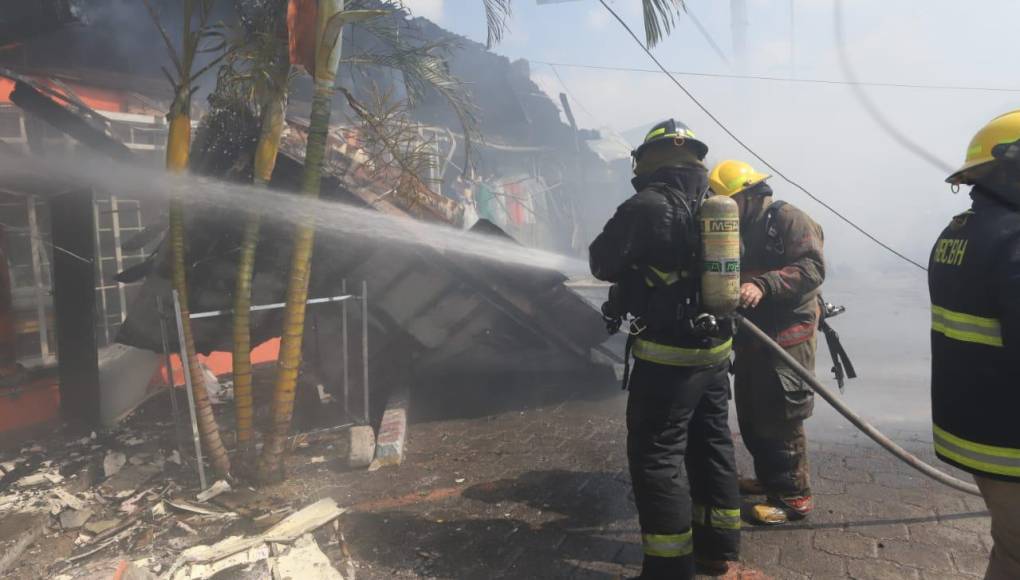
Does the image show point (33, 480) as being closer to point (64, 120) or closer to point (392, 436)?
point (392, 436)

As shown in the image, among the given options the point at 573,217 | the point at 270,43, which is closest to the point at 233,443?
the point at 270,43

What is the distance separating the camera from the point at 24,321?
21.3 feet

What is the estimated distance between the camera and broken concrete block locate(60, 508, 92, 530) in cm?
418

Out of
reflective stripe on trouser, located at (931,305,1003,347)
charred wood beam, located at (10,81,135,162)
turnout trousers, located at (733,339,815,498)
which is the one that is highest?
charred wood beam, located at (10,81,135,162)

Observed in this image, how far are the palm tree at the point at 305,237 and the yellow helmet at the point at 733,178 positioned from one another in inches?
105

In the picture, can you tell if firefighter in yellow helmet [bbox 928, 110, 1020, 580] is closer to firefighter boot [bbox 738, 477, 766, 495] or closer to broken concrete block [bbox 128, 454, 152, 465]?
firefighter boot [bbox 738, 477, 766, 495]

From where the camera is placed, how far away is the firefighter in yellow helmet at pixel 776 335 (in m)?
3.47

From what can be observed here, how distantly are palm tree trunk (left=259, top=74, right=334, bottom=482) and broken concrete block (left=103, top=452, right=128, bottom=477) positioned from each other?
1540mm

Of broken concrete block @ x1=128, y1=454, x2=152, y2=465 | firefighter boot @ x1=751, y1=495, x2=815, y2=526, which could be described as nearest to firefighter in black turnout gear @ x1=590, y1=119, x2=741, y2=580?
firefighter boot @ x1=751, y1=495, x2=815, y2=526

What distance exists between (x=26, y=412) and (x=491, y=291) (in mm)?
5148

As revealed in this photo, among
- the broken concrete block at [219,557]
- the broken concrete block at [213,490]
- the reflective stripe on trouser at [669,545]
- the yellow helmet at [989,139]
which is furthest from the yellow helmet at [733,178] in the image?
the broken concrete block at [213,490]

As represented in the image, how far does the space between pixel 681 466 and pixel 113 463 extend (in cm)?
495

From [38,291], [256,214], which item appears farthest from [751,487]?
[38,291]

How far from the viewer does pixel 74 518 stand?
167 inches
